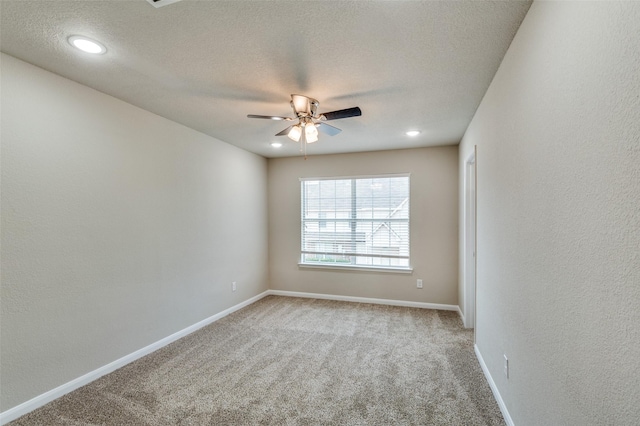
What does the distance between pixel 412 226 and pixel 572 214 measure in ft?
11.3

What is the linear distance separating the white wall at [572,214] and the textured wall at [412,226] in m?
2.45

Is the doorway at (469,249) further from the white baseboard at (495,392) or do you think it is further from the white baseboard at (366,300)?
the white baseboard at (495,392)

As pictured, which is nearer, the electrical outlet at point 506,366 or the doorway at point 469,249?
the electrical outlet at point 506,366

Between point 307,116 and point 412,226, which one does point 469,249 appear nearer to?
point 412,226

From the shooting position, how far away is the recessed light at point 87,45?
1.78 meters

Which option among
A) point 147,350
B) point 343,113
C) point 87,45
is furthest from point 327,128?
point 147,350

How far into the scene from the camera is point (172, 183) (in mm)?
3305

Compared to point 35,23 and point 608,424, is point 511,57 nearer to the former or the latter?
point 608,424

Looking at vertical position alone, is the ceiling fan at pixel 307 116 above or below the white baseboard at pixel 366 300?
above

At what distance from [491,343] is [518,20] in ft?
7.35

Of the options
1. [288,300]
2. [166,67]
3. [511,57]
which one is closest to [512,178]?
[511,57]

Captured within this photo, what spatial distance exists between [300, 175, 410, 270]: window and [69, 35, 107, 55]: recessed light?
Answer: 3437mm

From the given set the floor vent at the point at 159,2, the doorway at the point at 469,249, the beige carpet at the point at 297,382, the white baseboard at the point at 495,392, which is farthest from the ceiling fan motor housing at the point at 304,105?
the white baseboard at the point at 495,392

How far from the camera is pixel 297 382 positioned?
2449mm
